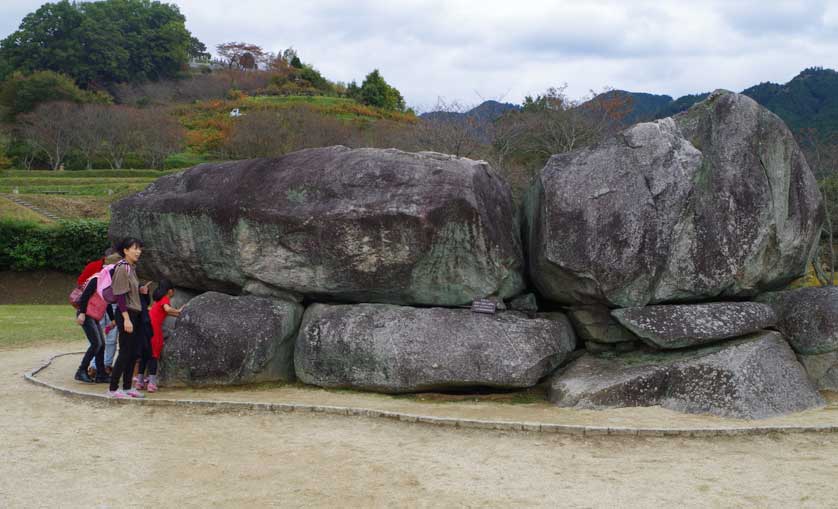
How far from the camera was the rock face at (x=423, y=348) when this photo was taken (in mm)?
10922

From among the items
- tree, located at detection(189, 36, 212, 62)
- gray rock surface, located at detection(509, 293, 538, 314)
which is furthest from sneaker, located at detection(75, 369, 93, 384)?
tree, located at detection(189, 36, 212, 62)

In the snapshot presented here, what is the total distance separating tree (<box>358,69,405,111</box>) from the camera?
250 ft

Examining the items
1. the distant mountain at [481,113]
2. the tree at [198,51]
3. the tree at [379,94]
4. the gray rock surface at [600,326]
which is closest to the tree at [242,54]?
the tree at [198,51]

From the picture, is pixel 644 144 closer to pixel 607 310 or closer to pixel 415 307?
pixel 607 310

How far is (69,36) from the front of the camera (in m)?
89.2

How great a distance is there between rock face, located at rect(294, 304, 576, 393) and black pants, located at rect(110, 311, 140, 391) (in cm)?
247

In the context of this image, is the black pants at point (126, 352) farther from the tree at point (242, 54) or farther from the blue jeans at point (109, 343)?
the tree at point (242, 54)

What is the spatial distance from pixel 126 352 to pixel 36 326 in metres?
11.3

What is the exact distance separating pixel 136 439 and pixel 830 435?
846 cm

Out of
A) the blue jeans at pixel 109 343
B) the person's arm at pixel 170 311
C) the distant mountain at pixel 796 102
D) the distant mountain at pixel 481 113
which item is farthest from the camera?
the distant mountain at pixel 796 102

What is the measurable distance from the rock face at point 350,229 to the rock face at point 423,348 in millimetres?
519

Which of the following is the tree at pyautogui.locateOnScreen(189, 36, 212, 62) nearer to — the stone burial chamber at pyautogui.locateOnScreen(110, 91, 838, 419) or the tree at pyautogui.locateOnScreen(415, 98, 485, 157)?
the tree at pyautogui.locateOnScreen(415, 98, 485, 157)

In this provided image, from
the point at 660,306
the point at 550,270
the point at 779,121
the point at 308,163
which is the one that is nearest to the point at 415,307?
the point at 550,270

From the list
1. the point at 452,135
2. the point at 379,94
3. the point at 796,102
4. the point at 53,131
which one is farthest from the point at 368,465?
the point at 379,94
